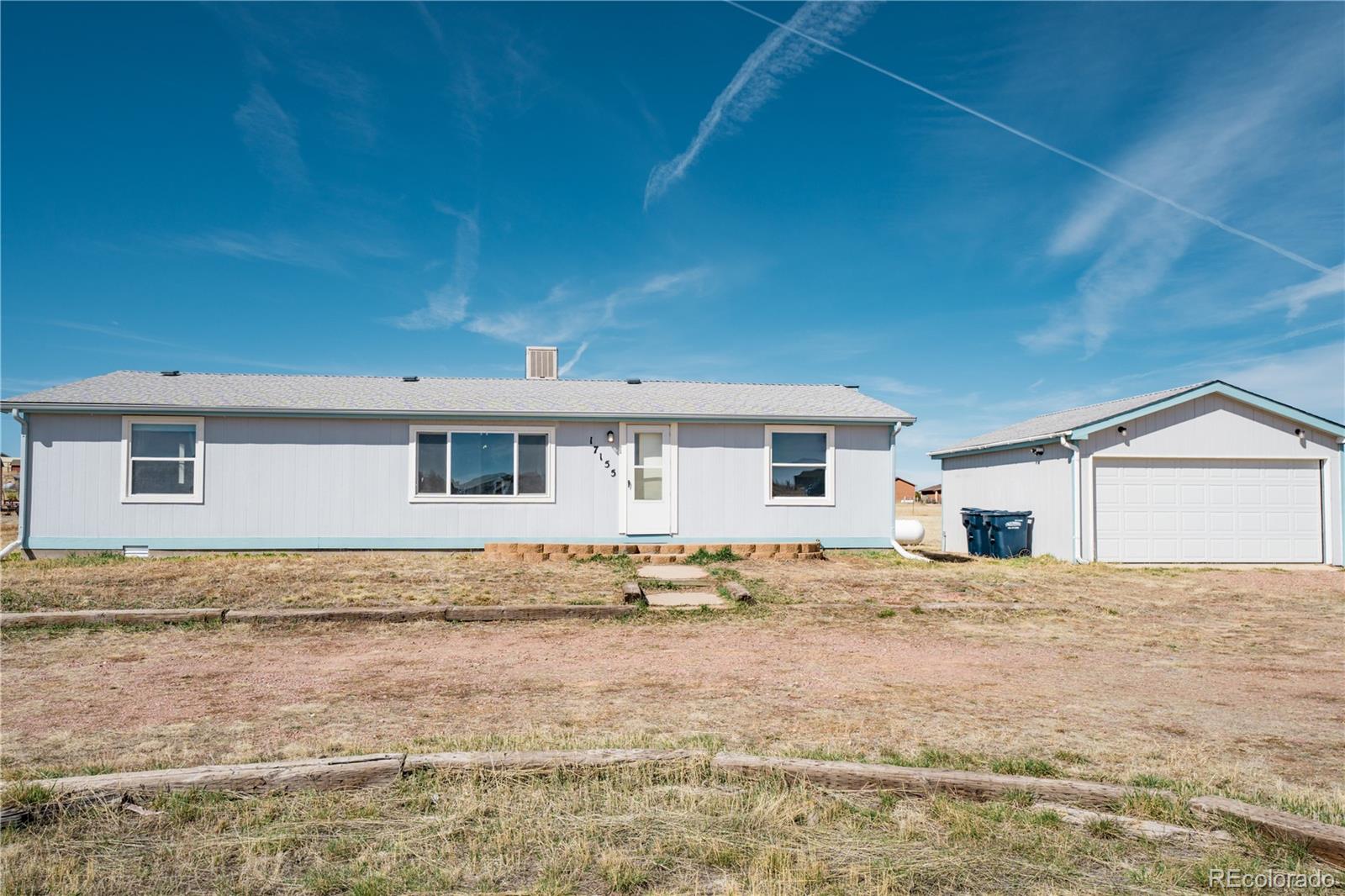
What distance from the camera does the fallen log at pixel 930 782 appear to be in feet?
10.9

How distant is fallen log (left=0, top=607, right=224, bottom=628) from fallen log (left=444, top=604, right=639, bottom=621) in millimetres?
2429

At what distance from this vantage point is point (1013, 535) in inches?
643

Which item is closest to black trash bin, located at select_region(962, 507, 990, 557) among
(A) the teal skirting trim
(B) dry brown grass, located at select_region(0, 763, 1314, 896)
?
(A) the teal skirting trim

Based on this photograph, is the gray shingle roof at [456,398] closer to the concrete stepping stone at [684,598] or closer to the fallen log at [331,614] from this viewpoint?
the concrete stepping stone at [684,598]

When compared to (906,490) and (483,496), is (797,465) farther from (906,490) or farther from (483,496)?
(906,490)

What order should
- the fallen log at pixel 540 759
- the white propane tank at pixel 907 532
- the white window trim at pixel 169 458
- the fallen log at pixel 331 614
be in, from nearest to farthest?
1. the fallen log at pixel 540 759
2. the fallen log at pixel 331 614
3. the white window trim at pixel 169 458
4. the white propane tank at pixel 907 532

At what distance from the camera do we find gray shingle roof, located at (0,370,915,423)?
45.2ft

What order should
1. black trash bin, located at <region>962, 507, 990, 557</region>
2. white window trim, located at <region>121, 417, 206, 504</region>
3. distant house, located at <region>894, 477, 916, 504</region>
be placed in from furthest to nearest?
1. distant house, located at <region>894, 477, 916, 504</region>
2. black trash bin, located at <region>962, 507, 990, 557</region>
3. white window trim, located at <region>121, 417, 206, 504</region>

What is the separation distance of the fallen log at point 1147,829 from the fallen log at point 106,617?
310 inches

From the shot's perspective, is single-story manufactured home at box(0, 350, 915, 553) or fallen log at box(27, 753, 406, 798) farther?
single-story manufactured home at box(0, 350, 915, 553)

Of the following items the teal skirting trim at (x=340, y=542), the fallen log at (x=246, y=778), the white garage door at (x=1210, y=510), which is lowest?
the fallen log at (x=246, y=778)

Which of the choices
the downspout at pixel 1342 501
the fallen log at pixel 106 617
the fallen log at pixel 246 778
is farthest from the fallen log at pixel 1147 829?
the downspout at pixel 1342 501

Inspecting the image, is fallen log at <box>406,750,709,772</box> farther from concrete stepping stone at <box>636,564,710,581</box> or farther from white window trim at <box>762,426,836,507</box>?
white window trim at <box>762,426,836,507</box>

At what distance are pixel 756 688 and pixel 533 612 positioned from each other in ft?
11.4
